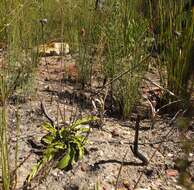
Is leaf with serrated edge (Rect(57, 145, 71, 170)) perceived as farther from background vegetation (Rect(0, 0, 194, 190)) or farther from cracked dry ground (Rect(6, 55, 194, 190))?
background vegetation (Rect(0, 0, 194, 190))

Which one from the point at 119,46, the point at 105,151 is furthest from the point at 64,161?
the point at 119,46

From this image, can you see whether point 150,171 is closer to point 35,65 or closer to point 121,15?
point 121,15

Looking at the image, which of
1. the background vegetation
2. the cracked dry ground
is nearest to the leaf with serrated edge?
the cracked dry ground

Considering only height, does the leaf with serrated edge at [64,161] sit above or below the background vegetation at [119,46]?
below

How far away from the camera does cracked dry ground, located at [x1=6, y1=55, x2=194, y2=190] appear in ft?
5.91

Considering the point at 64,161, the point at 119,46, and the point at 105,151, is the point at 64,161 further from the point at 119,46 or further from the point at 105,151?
the point at 119,46

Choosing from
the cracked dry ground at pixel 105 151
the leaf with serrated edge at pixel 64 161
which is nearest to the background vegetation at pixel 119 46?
the cracked dry ground at pixel 105 151

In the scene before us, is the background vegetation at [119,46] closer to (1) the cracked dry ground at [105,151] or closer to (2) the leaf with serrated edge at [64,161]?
(1) the cracked dry ground at [105,151]

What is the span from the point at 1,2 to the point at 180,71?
150 centimetres

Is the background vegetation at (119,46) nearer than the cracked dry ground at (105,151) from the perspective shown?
No

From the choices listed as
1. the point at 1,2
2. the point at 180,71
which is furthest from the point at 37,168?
the point at 1,2

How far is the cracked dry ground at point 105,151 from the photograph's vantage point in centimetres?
180

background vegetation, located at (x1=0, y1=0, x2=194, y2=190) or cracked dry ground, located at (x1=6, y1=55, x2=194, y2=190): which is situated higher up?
background vegetation, located at (x1=0, y1=0, x2=194, y2=190)

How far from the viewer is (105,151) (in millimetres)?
1984
